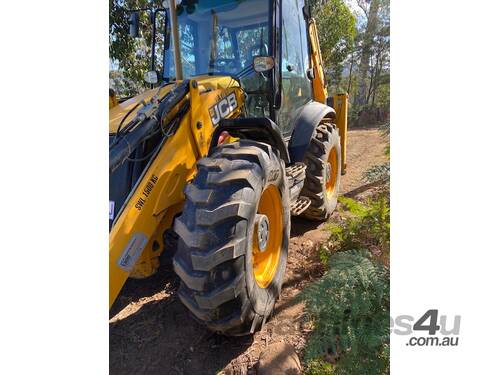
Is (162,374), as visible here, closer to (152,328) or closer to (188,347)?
(188,347)

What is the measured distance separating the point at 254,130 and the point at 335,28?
9.24m

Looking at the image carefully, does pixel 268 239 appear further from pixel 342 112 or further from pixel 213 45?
pixel 342 112

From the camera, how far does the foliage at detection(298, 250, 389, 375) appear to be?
1.92 meters

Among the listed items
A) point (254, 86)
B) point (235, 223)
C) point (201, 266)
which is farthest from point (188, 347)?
point (254, 86)

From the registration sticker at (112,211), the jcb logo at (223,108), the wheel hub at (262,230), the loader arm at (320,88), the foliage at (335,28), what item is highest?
the foliage at (335,28)

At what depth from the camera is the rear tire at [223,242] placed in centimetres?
206

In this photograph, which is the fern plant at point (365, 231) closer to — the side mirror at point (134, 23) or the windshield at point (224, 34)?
the windshield at point (224, 34)

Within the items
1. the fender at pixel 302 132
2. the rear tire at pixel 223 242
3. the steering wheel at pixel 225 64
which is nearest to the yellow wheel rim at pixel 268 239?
the rear tire at pixel 223 242

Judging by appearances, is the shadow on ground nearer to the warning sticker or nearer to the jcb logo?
the warning sticker

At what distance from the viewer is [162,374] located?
2.35 m

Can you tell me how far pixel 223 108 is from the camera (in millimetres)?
3000

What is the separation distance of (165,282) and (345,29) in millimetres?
9444

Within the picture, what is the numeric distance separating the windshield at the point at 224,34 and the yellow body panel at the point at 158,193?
1.54 feet
